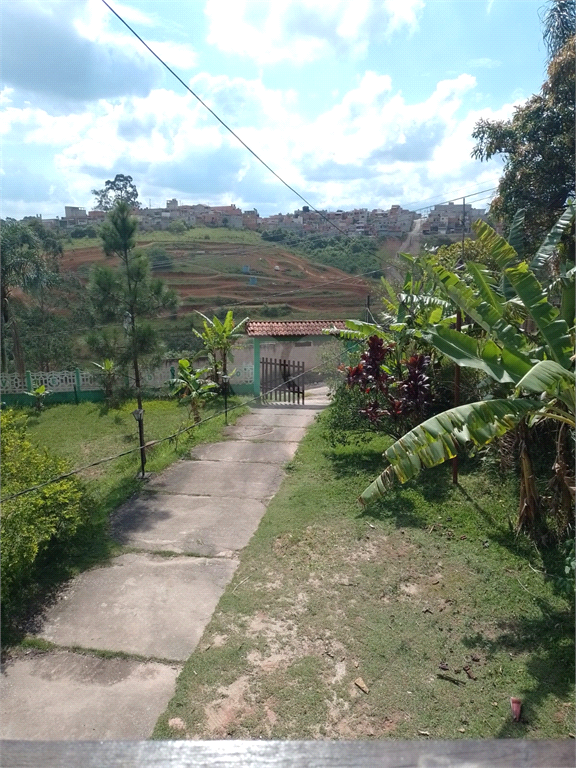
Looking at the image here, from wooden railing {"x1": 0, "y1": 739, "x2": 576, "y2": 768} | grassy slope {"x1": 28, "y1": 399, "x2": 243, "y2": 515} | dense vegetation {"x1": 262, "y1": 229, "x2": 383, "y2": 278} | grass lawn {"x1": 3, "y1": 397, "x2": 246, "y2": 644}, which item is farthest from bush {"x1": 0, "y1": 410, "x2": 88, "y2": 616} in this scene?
dense vegetation {"x1": 262, "y1": 229, "x2": 383, "y2": 278}

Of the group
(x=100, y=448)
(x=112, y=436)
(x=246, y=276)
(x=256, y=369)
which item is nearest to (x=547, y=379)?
(x=100, y=448)

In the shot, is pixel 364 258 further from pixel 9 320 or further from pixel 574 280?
pixel 574 280

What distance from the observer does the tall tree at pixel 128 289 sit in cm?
826

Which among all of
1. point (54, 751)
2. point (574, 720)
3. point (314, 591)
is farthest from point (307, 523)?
point (54, 751)

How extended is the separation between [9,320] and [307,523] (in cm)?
1349

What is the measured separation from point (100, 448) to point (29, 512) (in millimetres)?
6133

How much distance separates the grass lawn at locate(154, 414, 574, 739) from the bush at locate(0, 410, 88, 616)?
72.8 inches

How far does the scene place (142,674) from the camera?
14.0 feet

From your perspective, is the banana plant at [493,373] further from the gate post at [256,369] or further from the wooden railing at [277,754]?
the gate post at [256,369]

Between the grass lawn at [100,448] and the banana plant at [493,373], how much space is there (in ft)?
11.3

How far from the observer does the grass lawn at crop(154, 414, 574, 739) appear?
11.9 ft

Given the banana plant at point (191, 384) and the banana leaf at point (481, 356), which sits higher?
the banana leaf at point (481, 356)

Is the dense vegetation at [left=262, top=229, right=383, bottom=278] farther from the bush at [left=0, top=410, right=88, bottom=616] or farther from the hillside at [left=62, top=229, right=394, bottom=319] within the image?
the bush at [left=0, top=410, right=88, bottom=616]

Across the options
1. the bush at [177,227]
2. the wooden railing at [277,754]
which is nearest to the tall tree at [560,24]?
the wooden railing at [277,754]
